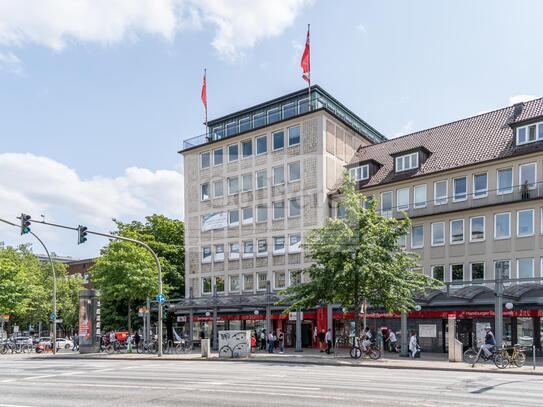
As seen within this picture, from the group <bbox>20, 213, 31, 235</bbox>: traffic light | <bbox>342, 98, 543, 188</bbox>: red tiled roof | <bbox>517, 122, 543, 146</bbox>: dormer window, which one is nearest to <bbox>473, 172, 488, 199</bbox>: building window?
<bbox>342, 98, 543, 188</bbox>: red tiled roof

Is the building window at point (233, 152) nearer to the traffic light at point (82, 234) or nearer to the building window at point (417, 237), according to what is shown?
the building window at point (417, 237)

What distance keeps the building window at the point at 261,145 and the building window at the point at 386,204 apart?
10.8 metres

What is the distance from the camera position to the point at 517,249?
36.5m

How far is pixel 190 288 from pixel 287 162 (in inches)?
539

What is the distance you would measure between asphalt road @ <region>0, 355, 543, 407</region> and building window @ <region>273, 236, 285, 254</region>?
24.1 meters

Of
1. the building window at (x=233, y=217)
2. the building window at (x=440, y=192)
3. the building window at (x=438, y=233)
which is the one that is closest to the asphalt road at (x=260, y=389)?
Answer: the building window at (x=438, y=233)

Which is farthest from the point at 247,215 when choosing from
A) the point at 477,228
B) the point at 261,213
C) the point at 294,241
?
the point at 477,228

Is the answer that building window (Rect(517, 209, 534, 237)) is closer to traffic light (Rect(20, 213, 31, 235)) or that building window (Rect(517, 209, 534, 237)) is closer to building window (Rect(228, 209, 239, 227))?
building window (Rect(228, 209, 239, 227))

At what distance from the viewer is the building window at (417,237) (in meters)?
41.2

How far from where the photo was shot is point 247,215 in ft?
162

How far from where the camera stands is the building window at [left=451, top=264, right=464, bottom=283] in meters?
38.9

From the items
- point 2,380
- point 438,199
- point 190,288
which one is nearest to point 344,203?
point 438,199

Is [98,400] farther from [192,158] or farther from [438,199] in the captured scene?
[192,158]

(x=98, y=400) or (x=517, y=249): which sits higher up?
(x=517, y=249)
